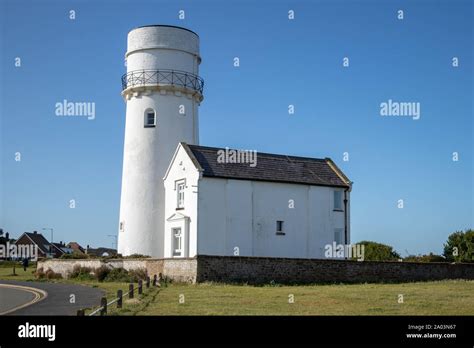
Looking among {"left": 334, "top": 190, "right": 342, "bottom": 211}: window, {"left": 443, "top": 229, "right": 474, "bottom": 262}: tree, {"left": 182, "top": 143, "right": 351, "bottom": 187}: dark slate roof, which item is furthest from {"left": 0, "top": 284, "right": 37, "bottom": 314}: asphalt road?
{"left": 443, "top": 229, "right": 474, "bottom": 262}: tree

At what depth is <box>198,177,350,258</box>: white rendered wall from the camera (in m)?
38.9

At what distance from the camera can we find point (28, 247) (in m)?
103

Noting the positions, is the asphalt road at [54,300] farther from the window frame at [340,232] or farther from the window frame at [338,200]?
the window frame at [338,200]

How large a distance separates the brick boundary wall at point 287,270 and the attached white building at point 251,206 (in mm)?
3304

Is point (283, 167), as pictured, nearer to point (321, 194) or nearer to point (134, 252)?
point (321, 194)

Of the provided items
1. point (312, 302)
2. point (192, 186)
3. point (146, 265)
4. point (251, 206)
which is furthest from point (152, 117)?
point (312, 302)

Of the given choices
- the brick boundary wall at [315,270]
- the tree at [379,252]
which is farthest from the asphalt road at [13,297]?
the tree at [379,252]

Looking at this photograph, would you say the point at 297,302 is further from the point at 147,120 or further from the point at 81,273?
the point at 147,120

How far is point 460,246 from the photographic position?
5928 cm

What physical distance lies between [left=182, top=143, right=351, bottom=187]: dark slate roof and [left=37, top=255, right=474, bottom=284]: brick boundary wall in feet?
21.2

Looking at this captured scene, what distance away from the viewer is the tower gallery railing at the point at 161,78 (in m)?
45.5

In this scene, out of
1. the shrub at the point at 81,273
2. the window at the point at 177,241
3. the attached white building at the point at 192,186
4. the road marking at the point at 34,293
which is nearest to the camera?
the road marking at the point at 34,293
